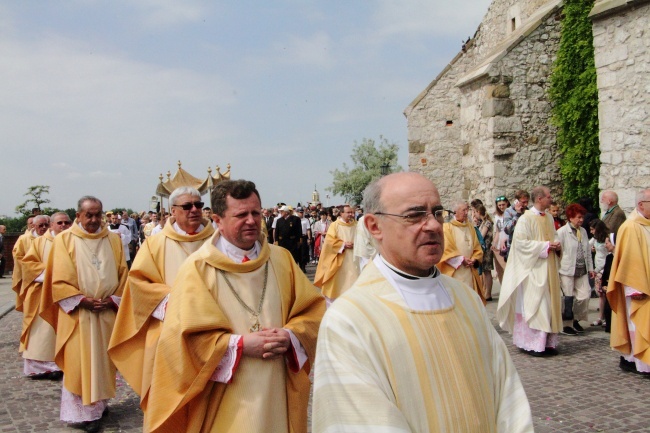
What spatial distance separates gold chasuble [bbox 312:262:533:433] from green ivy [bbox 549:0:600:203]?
1342cm

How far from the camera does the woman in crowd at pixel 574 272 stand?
376 inches

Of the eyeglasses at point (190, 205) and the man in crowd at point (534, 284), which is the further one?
the man in crowd at point (534, 284)

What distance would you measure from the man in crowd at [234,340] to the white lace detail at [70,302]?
2.67 metres

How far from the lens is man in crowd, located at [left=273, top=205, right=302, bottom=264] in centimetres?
1855

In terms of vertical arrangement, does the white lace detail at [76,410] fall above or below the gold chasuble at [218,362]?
below

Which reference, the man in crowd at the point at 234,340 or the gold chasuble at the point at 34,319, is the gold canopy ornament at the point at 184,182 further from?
the man in crowd at the point at 234,340

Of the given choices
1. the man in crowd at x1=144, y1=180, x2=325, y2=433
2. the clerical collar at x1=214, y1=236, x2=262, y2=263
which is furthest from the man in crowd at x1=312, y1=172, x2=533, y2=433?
the clerical collar at x1=214, y1=236, x2=262, y2=263

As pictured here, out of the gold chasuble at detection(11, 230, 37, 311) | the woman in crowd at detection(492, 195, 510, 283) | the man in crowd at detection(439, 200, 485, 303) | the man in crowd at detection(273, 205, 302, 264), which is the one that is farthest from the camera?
the man in crowd at detection(273, 205, 302, 264)

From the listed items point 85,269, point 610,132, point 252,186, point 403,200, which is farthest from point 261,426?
point 610,132

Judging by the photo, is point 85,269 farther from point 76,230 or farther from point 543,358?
point 543,358

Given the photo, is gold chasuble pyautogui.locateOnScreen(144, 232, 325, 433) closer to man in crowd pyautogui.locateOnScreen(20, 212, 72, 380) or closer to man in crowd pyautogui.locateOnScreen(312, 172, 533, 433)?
man in crowd pyautogui.locateOnScreen(312, 172, 533, 433)

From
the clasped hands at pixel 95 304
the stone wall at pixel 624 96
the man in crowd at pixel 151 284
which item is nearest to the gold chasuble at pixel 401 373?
the man in crowd at pixel 151 284

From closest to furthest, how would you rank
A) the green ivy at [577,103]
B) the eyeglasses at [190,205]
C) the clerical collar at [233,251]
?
the clerical collar at [233,251] → the eyeglasses at [190,205] → the green ivy at [577,103]

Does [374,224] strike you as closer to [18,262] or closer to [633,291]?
[633,291]
